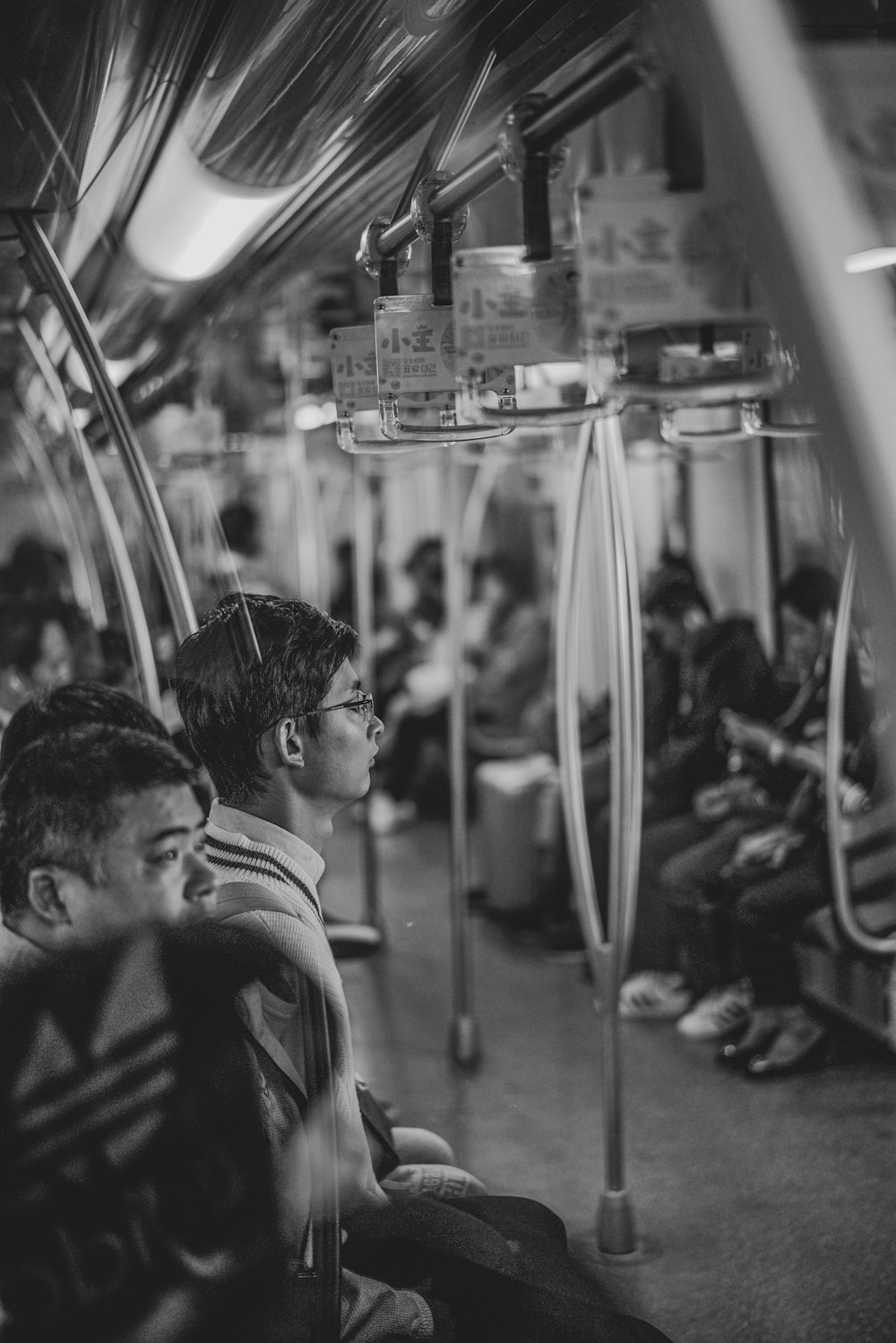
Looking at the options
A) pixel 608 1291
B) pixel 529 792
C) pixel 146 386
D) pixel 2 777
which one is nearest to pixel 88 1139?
pixel 2 777

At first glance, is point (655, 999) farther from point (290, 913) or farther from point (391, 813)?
point (391, 813)

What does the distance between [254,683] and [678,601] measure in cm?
340

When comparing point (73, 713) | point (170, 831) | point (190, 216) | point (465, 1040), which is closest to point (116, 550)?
point (190, 216)

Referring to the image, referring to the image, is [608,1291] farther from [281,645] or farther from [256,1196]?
[281,645]

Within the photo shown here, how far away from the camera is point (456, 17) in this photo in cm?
173

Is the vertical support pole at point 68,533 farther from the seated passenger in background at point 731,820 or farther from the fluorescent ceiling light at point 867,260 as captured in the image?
the fluorescent ceiling light at point 867,260

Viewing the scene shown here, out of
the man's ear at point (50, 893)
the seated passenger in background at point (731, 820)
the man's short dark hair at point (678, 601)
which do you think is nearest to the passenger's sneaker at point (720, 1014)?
the seated passenger in background at point (731, 820)

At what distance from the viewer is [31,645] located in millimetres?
4191

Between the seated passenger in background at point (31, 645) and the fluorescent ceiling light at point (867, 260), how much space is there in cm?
282

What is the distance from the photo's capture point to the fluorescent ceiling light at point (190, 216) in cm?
247

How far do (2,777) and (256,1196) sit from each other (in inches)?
22.3

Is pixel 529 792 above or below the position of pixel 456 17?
below

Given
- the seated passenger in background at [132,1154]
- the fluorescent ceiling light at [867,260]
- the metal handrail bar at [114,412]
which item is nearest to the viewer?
the fluorescent ceiling light at [867,260]

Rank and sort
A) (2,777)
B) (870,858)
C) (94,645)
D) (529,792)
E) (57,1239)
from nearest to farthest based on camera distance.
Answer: (57,1239), (2,777), (94,645), (870,858), (529,792)
